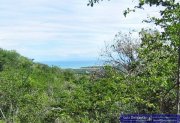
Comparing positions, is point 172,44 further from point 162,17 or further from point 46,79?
point 46,79

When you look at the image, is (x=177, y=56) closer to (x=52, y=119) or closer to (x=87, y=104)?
(x=87, y=104)

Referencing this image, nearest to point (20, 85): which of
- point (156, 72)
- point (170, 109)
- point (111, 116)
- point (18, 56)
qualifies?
point (111, 116)

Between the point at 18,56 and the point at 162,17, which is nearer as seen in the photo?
the point at 162,17

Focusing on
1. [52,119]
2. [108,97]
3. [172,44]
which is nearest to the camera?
[172,44]

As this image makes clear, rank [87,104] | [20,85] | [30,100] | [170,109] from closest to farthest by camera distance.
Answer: [170,109], [87,104], [30,100], [20,85]

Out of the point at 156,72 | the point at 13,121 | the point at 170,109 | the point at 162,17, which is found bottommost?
the point at 13,121

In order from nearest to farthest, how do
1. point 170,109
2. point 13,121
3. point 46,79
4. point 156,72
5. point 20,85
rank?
point 156,72 → point 170,109 → point 13,121 → point 20,85 → point 46,79

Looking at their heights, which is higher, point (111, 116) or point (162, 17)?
point (162, 17)

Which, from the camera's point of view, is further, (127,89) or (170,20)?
(127,89)

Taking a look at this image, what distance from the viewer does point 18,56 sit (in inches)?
3305

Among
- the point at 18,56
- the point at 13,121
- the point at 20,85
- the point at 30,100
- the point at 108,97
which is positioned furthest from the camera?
the point at 18,56

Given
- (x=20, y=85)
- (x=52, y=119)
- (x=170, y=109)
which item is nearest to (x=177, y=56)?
(x=170, y=109)

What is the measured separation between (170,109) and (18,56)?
7199 centimetres

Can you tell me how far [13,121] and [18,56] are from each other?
188 feet
